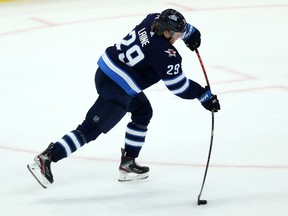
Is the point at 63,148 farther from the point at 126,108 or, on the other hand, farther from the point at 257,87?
the point at 257,87

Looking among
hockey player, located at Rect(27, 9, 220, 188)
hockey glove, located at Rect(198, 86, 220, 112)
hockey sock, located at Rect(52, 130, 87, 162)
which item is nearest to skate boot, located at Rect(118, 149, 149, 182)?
hockey player, located at Rect(27, 9, 220, 188)

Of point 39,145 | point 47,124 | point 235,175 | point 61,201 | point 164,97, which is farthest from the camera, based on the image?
point 164,97

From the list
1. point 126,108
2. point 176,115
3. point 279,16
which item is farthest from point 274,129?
point 279,16

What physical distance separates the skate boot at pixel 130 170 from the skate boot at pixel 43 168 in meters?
0.49

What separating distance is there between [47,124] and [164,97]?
114 centimetres

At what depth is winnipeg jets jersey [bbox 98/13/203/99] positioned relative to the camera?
5.91 meters

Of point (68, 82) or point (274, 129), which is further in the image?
point (68, 82)

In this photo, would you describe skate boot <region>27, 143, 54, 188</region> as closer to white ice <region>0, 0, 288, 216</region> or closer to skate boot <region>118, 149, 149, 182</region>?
white ice <region>0, 0, 288, 216</region>

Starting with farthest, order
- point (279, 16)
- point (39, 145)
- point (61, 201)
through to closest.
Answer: point (279, 16) < point (39, 145) < point (61, 201)

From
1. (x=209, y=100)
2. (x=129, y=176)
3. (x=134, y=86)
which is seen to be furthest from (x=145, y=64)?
(x=129, y=176)

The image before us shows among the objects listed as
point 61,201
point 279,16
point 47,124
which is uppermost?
point 279,16

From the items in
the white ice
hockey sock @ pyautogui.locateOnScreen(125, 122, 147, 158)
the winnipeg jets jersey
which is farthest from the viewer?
hockey sock @ pyautogui.locateOnScreen(125, 122, 147, 158)

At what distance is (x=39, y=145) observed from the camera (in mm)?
7145

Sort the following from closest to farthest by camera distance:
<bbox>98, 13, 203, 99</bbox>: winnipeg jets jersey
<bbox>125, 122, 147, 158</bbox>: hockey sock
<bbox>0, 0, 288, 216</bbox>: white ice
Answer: <bbox>98, 13, 203, 99</bbox>: winnipeg jets jersey, <bbox>0, 0, 288, 216</bbox>: white ice, <bbox>125, 122, 147, 158</bbox>: hockey sock
